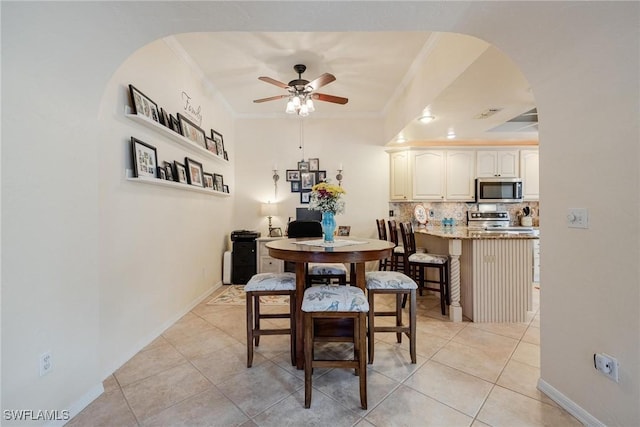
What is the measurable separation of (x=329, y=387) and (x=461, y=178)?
13.5ft

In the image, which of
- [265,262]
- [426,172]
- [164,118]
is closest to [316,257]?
[164,118]

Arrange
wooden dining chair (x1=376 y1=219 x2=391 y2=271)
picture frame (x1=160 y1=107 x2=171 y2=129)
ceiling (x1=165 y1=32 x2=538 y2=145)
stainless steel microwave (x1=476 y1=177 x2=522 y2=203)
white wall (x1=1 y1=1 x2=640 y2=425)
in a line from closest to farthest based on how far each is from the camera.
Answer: white wall (x1=1 y1=1 x2=640 y2=425) → ceiling (x1=165 y1=32 x2=538 y2=145) → picture frame (x1=160 y1=107 x2=171 y2=129) → wooden dining chair (x1=376 y1=219 x2=391 y2=271) → stainless steel microwave (x1=476 y1=177 x2=522 y2=203)

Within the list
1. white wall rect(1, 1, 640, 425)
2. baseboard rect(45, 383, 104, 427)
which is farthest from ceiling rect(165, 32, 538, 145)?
baseboard rect(45, 383, 104, 427)

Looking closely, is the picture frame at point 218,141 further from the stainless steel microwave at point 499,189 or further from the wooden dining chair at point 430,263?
the stainless steel microwave at point 499,189

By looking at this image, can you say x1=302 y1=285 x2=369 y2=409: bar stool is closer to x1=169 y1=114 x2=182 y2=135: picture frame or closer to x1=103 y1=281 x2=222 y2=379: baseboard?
x1=103 y1=281 x2=222 y2=379: baseboard

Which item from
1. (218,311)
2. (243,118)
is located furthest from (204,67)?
(218,311)

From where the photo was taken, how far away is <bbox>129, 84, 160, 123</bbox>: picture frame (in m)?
2.04

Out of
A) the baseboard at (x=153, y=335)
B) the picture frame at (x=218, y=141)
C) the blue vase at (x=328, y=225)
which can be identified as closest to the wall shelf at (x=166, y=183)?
the picture frame at (x=218, y=141)

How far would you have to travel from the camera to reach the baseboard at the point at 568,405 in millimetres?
1349

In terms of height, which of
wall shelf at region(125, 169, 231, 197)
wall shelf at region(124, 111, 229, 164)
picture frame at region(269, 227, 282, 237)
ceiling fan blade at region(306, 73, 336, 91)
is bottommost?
picture frame at region(269, 227, 282, 237)

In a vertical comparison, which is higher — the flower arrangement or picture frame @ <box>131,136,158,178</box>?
picture frame @ <box>131,136,158,178</box>

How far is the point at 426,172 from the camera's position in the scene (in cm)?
454

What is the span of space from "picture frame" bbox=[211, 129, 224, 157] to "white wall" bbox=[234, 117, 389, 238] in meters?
0.64

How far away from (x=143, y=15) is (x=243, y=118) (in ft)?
11.3
